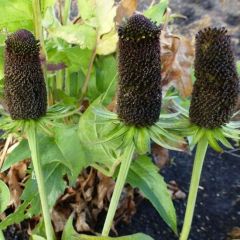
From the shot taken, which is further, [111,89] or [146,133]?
[111,89]

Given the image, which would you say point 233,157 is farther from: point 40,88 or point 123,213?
point 40,88

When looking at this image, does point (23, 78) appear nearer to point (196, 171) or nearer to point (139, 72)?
point (139, 72)

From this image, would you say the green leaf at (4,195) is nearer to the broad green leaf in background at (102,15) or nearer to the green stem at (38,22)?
the green stem at (38,22)

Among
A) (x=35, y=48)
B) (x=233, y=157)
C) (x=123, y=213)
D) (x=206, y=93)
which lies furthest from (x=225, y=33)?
(x=233, y=157)

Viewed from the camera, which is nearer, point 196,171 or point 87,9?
point 196,171

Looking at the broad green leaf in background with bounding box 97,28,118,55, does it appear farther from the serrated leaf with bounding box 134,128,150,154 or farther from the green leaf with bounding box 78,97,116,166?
the serrated leaf with bounding box 134,128,150,154

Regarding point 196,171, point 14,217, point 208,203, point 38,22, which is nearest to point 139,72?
point 196,171

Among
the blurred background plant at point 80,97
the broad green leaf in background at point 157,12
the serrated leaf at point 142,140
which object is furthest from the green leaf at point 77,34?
the serrated leaf at point 142,140
